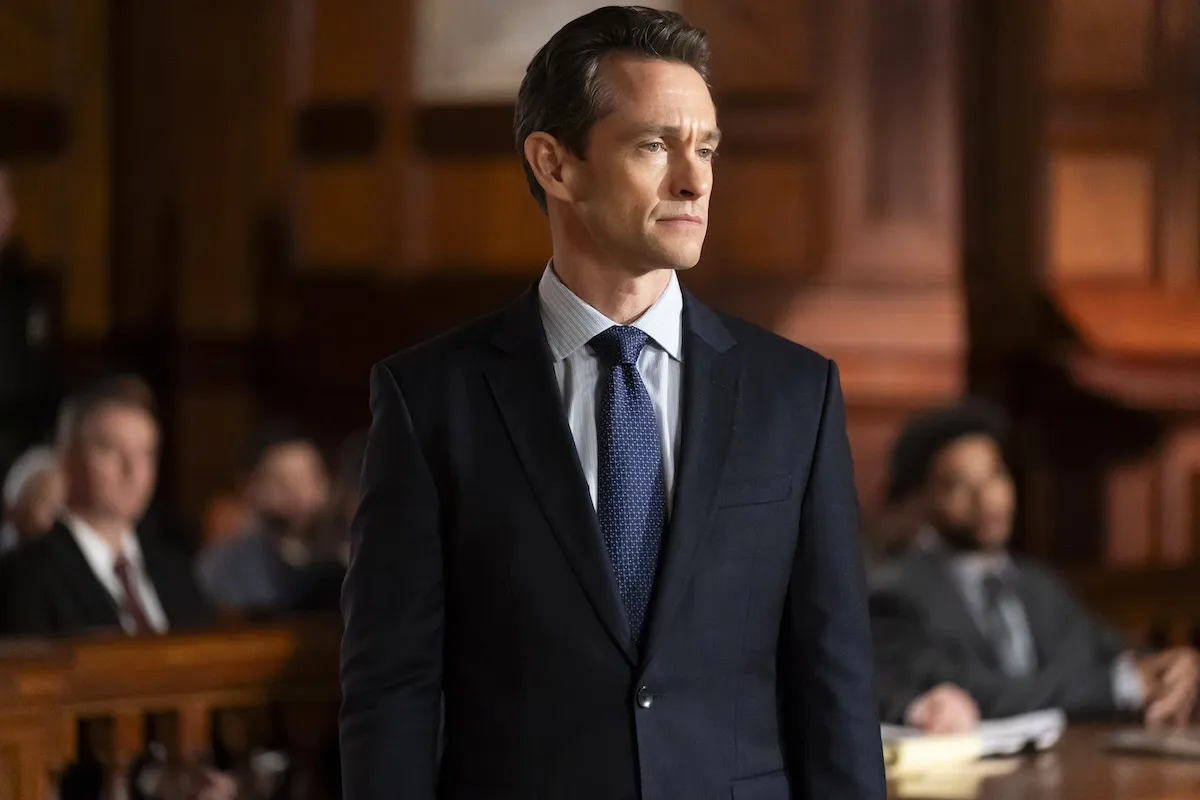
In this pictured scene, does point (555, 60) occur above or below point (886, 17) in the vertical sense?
below

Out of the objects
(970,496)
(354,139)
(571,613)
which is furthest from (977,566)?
(354,139)

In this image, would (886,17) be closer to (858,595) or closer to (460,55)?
(460,55)

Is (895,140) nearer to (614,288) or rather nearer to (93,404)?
(93,404)

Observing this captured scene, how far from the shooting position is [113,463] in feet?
14.7

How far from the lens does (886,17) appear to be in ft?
21.9

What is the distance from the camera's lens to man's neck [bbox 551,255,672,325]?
2111 millimetres

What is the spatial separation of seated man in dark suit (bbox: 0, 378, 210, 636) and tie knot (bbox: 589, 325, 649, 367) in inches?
89.1

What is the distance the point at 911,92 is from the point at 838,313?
836mm

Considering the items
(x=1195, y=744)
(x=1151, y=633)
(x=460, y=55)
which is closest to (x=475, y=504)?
(x=1195, y=744)

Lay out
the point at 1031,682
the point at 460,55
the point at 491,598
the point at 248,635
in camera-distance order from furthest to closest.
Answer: the point at 460,55
the point at 1031,682
the point at 248,635
the point at 491,598

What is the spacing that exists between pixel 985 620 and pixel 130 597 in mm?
2030

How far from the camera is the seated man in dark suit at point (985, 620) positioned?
4.18 meters

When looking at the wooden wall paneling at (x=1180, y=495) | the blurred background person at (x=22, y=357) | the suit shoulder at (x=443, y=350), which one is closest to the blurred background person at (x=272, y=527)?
the blurred background person at (x=22, y=357)

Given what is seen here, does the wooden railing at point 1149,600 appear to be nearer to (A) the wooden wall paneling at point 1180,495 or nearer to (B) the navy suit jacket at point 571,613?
(A) the wooden wall paneling at point 1180,495
